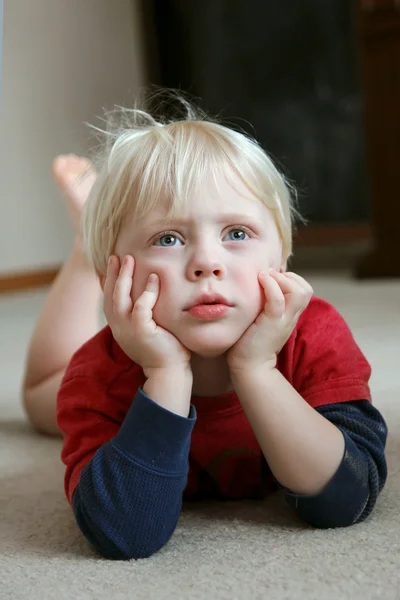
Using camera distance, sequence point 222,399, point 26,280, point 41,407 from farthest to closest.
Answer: point 26,280
point 41,407
point 222,399

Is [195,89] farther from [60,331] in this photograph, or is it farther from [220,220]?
[220,220]

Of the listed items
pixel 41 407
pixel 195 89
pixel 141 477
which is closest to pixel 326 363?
pixel 141 477

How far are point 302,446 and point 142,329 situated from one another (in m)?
0.15

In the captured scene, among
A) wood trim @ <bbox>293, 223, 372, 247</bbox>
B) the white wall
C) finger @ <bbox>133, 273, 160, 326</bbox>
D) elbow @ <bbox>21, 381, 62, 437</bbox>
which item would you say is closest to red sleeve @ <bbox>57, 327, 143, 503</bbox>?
finger @ <bbox>133, 273, 160, 326</bbox>

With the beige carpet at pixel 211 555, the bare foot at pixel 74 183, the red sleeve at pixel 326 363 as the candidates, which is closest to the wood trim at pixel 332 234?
the bare foot at pixel 74 183

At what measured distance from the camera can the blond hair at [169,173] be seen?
25.9 inches

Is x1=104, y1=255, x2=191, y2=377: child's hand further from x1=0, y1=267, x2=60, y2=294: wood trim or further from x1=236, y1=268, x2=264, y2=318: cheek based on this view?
x1=0, y1=267, x2=60, y2=294: wood trim

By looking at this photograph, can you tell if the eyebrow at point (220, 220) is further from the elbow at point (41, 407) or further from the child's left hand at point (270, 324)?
the elbow at point (41, 407)

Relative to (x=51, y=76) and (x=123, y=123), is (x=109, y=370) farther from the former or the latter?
(x=51, y=76)

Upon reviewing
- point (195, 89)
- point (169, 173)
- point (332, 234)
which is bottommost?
point (332, 234)

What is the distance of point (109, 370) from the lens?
72 cm

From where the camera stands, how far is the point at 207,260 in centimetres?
62

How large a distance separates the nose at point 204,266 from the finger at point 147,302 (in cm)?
3

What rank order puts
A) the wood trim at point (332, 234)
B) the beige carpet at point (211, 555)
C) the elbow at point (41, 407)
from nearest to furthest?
the beige carpet at point (211, 555)
the elbow at point (41, 407)
the wood trim at point (332, 234)
